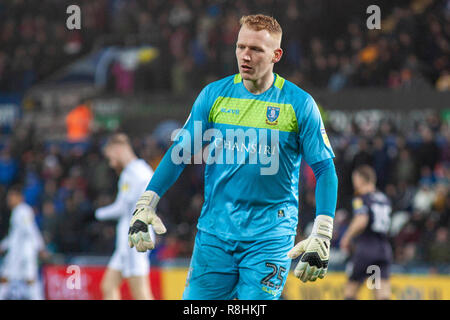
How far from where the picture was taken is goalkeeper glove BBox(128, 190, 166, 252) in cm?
476

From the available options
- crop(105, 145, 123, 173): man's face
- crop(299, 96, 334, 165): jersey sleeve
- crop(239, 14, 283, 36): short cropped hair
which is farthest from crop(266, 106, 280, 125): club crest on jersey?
crop(105, 145, 123, 173): man's face

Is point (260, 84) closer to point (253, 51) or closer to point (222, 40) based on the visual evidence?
point (253, 51)

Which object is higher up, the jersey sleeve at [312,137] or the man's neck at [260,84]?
the man's neck at [260,84]

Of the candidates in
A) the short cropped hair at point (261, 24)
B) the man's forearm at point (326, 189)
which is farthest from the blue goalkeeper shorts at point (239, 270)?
the short cropped hair at point (261, 24)

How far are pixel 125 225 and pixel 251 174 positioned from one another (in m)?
4.37

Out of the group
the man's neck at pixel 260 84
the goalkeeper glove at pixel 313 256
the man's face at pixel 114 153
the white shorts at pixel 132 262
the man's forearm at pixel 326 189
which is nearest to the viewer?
the goalkeeper glove at pixel 313 256

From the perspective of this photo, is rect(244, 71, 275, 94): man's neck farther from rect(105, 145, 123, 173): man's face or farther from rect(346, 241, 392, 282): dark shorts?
rect(346, 241, 392, 282): dark shorts

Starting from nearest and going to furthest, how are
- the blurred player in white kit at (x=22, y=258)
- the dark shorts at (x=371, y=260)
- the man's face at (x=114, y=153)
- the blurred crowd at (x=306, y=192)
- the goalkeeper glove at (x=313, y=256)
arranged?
the goalkeeper glove at (x=313, y=256), the man's face at (x=114, y=153), the dark shorts at (x=371, y=260), the blurred crowd at (x=306, y=192), the blurred player in white kit at (x=22, y=258)

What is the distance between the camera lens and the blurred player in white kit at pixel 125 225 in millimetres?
8883

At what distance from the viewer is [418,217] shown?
43.2ft

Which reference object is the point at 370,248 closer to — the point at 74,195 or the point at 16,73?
the point at 74,195

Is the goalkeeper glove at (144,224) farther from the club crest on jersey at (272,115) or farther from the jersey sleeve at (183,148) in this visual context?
the club crest on jersey at (272,115)

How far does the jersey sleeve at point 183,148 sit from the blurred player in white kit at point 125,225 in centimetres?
380
